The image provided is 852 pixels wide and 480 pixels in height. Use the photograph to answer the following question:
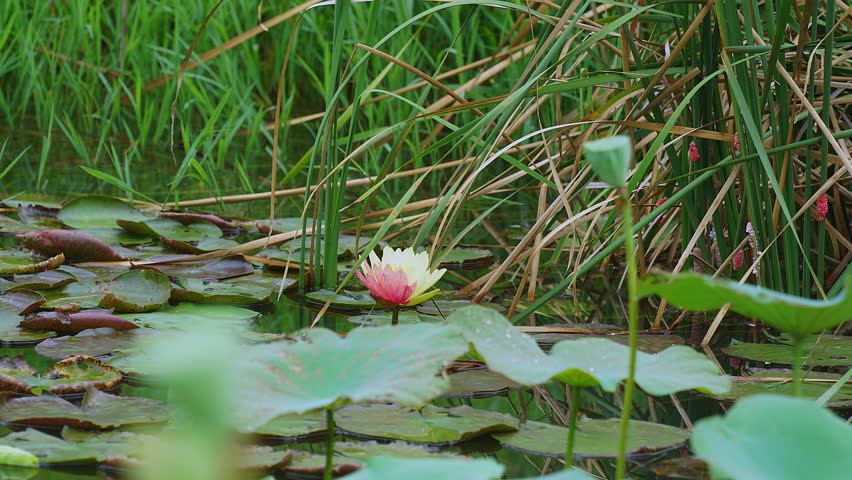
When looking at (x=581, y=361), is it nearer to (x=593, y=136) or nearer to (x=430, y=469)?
(x=430, y=469)

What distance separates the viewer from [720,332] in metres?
1.40

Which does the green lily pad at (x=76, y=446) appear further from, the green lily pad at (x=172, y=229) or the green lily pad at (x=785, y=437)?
the green lily pad at (x=172, y=229)

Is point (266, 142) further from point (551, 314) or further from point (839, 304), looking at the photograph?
point (839, 304)

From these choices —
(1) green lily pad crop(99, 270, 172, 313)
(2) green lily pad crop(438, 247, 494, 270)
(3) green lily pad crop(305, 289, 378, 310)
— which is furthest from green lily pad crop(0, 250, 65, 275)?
(2) green lily pad crop(438, 247, 494, 270)

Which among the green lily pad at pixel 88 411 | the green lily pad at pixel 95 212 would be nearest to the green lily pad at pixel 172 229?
the green lily pad at pixel 95 212

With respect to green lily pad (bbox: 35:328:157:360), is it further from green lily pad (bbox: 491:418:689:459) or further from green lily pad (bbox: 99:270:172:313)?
green lily pad (bbox: 491:418:689:459)

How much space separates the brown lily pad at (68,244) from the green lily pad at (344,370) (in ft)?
3.56

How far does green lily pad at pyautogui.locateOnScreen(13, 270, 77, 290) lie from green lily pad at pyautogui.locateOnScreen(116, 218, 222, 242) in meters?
0.32

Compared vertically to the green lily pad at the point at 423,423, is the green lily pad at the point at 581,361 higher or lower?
higher

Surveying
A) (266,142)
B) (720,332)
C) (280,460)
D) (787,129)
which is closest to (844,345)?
(720,332)

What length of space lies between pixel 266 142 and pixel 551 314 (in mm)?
1939

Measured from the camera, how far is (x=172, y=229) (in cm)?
192

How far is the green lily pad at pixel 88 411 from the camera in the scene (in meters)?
0.92

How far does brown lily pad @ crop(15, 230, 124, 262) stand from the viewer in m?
1.63
